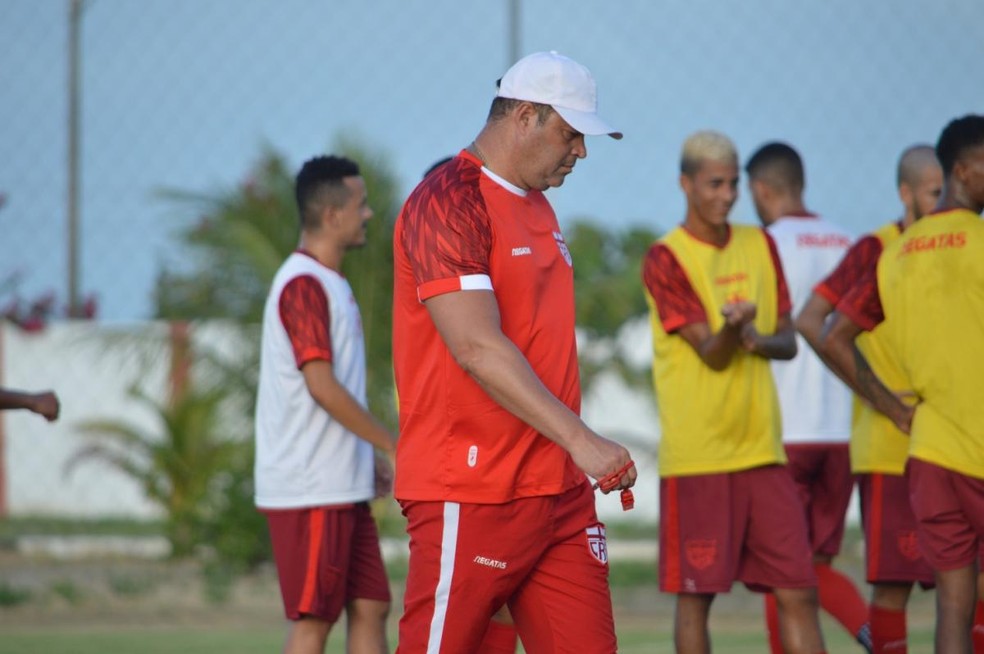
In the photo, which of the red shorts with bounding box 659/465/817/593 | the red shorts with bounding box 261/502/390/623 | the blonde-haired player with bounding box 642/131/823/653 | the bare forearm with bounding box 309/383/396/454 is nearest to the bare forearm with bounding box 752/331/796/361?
the blonde-haired player with bounding box 642/131/823/653

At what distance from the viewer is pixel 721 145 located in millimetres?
7039

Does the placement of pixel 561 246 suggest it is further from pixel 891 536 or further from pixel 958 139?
pixel 891 536

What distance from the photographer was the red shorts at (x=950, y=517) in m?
5.88

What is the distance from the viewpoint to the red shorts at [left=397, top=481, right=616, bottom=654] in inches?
183

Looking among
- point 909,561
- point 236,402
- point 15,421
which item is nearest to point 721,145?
point 909,561

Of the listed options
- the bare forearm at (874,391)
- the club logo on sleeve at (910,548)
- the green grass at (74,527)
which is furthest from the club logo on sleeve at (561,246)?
the green grass at (74,527)

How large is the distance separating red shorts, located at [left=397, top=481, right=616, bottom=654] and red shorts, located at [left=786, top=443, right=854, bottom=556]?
323 centimetres

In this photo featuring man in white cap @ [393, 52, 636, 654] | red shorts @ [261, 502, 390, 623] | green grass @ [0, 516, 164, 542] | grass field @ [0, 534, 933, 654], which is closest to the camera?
man in white cap @ [393, 52, 636, 654]

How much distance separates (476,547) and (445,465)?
0.25 meters

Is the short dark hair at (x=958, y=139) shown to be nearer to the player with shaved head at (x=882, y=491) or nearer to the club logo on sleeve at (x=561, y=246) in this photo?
the player with shaved head at (x=882, y=491)

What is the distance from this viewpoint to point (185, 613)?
11.9 meters

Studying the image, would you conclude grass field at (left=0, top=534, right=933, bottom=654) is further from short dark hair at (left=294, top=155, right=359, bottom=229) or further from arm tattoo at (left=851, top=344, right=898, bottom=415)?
short dark hair at (left=294, top=155, right=359, bottom=229)

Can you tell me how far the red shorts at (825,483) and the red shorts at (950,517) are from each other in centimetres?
188

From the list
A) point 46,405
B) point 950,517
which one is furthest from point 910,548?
point 46,405
